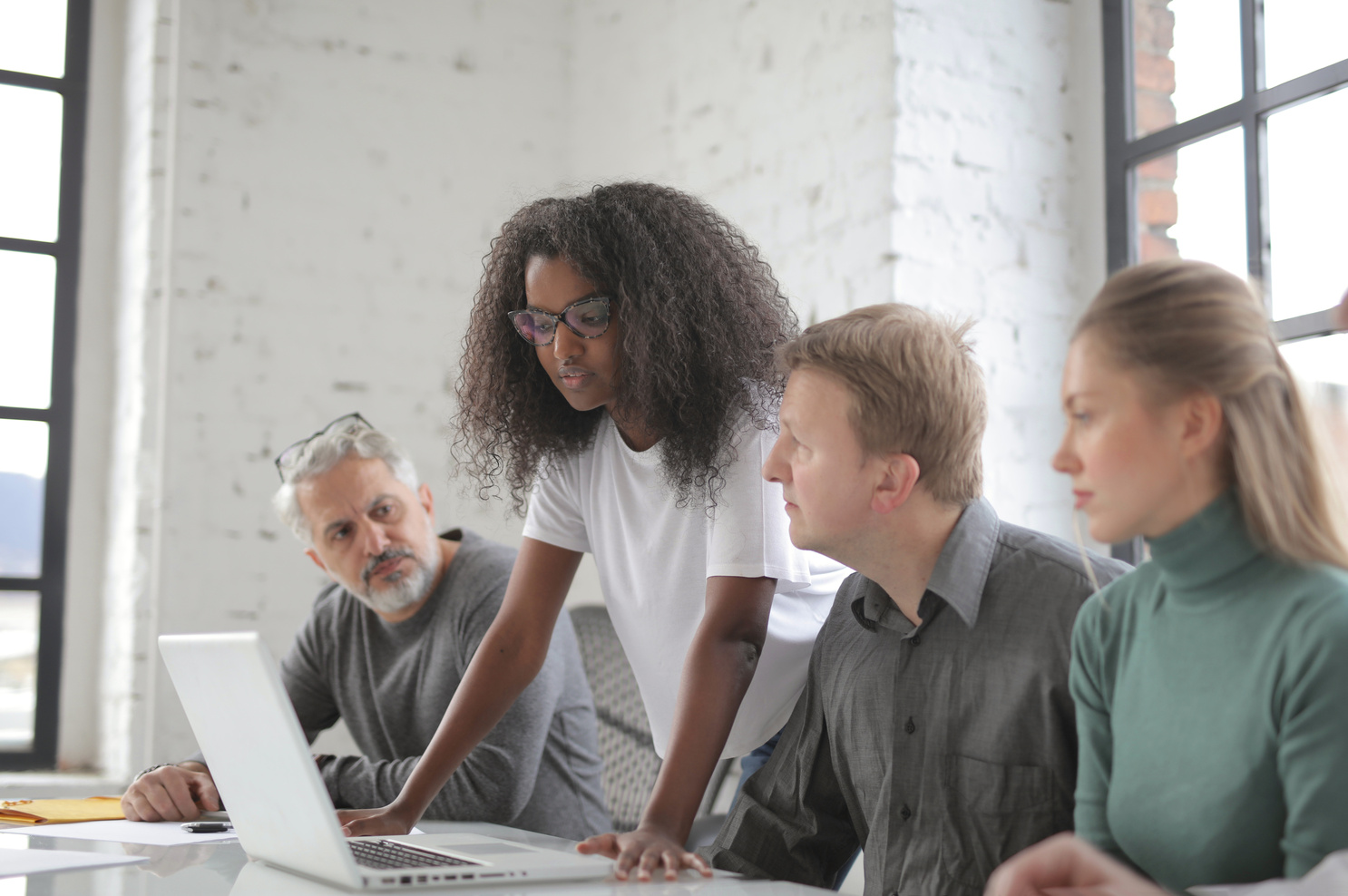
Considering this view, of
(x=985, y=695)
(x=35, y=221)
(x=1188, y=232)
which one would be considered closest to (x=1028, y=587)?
(x=985, y=695)

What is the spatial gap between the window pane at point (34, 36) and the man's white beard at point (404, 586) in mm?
2180

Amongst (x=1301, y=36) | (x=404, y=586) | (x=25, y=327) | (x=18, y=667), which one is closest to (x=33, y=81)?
(x=25, y=327)

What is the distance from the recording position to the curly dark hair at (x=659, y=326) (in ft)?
5.31

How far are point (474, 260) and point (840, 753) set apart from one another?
8.53 feet

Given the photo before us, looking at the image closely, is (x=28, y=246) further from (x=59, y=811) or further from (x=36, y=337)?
(x=59, y=811)

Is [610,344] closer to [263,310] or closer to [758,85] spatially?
[758,85]

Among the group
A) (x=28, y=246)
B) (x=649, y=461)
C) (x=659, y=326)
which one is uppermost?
Answer: (x=28, y=246)

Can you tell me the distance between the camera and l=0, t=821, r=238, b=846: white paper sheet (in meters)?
1.56

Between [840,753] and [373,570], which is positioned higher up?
[373,570]

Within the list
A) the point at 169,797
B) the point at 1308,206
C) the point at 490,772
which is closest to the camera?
the point at 169,797

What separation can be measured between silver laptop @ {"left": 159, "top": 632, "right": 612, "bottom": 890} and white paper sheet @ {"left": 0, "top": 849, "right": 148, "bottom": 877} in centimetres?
14

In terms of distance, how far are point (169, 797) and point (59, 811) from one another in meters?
0.16

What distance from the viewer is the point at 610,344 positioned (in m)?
1.65

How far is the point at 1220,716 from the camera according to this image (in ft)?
3.26
